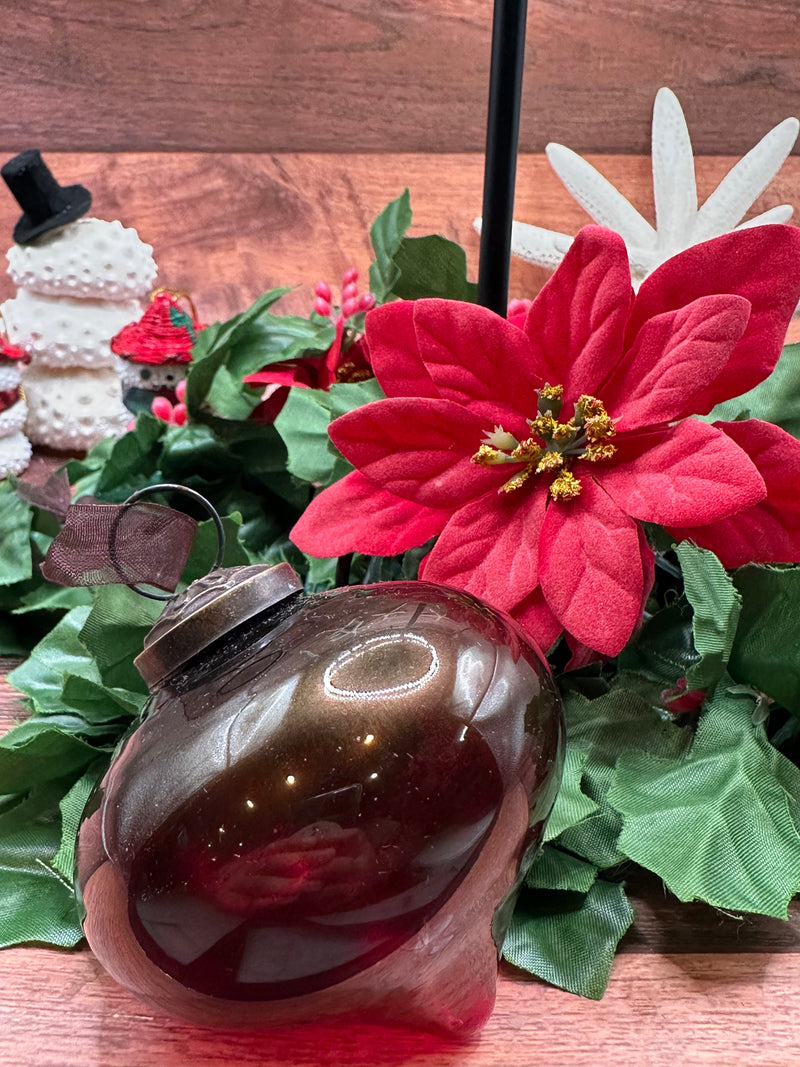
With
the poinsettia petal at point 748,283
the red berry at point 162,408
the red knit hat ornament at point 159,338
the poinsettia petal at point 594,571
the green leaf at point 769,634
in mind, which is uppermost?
the poinsettia petal at point 748,283

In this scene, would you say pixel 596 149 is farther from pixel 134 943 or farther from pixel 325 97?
pixel 134 943

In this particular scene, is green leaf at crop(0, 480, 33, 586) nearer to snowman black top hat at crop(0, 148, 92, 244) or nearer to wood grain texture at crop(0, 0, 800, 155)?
snowman black top hat at crop(0, 148, 92, 244)

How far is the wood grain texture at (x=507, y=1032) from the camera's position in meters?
0.20

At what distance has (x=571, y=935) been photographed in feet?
0.76

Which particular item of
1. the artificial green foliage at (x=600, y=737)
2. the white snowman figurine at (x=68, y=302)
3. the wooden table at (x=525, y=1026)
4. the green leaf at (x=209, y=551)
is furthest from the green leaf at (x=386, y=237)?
the white snowman figurine at (x=68, y=302)

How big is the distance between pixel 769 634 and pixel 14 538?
0.87 feet

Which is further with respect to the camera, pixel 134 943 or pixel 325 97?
pixel 325 97

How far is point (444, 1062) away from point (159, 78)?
0.68 m

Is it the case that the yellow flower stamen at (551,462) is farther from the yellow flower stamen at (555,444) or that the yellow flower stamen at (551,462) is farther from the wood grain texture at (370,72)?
the wood grain texture at (370,72)

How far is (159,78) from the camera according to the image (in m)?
0.71

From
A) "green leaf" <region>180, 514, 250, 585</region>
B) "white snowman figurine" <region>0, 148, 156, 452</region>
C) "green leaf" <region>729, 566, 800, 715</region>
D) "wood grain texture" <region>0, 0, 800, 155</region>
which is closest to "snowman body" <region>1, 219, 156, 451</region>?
"white snowman figurine" <region>0, 148, 156, 452</region>

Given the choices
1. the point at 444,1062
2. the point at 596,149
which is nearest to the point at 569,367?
the point at 444,1062

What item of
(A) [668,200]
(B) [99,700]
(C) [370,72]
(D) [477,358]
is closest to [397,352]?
(D) [477,358]

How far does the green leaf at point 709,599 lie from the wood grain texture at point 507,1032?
73mm
